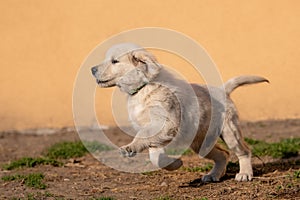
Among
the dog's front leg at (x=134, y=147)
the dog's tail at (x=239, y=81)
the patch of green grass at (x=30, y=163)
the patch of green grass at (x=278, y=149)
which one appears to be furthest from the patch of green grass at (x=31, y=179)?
the patch of green grass at (x=278, y=149)

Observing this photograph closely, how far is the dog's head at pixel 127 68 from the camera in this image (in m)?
6.73

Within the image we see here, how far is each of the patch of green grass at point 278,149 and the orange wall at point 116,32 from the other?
228 cm

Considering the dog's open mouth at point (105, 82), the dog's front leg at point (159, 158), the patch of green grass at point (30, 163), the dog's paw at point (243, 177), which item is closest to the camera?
the dog's front leg at point (159, 158)

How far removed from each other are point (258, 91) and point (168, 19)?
2004mm

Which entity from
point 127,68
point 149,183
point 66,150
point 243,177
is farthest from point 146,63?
point 66,150

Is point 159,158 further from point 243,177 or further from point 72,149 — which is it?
point 72,149

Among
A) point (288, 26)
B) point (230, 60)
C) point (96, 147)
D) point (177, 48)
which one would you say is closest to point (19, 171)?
point (96, 147)

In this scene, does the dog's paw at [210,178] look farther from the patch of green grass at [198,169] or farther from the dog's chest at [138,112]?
the dog's chest at [138,112]

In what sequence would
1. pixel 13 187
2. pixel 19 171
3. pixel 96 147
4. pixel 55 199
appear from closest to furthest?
pixel 55 199 < pixel 13 187 < pixel 19 171 < pixel 96 147

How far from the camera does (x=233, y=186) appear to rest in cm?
692

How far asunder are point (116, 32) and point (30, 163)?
3.55m

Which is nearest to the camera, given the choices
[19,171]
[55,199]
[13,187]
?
[55,199]

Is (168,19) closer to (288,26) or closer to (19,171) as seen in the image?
(288,26)

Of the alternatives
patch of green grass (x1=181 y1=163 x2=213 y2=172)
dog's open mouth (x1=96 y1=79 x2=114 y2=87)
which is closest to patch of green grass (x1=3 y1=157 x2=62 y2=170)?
patch of green grass (x1=181 y1=163 x2=213 y2=172)
